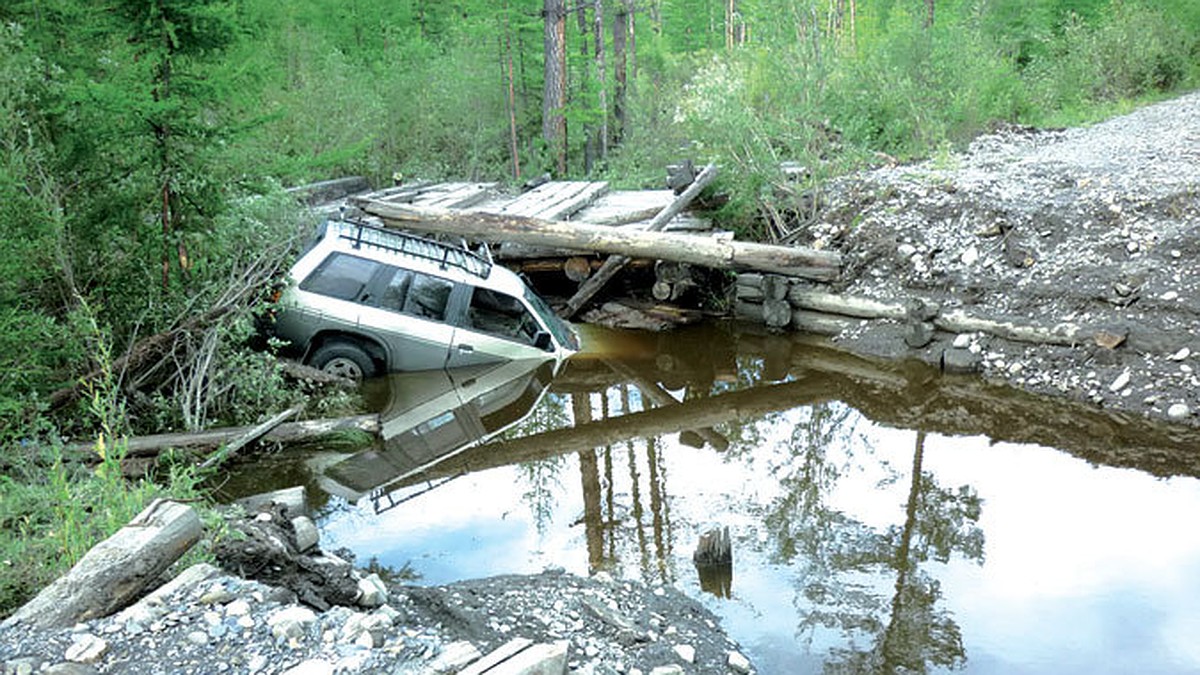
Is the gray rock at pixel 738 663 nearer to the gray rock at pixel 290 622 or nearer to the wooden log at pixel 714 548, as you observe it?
the wooden log at pixel 714 548

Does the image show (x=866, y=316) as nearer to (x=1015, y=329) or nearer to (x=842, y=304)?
(x=842, y=304)

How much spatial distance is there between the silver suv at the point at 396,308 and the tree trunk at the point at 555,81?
1128cm

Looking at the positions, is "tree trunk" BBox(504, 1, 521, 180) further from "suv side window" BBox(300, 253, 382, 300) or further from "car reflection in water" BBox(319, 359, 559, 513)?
"suv side window" BBox(300, 253, 382, 300)

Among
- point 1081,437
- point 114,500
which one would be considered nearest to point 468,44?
point 1081,437

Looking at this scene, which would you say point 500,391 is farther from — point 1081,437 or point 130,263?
point 1081,437

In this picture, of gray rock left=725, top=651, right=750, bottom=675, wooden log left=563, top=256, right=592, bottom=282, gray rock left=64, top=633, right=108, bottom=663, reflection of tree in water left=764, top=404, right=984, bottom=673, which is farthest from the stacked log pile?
gray rock left=64, top=633, right=108, bottom=663

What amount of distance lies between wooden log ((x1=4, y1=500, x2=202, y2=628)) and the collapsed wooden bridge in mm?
9583

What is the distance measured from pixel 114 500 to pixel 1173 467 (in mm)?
9783

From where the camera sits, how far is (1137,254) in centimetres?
1277

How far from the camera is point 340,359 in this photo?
11.9m

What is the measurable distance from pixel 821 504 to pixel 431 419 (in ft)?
15.6

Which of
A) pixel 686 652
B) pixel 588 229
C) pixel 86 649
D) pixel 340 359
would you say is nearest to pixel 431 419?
pixel 340 359

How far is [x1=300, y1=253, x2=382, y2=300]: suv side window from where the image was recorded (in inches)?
463

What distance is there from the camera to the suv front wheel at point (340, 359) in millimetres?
11883
